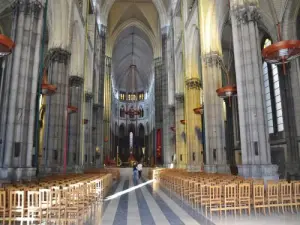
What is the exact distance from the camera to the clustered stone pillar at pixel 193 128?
2333cm

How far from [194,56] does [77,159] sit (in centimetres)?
1469

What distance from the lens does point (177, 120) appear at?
30.0 m

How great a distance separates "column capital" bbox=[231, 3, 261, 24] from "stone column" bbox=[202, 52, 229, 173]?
5923 mm

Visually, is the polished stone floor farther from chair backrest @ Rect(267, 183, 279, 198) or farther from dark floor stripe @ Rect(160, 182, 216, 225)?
chair backrest @ Rect(267, 183, 279, 198)

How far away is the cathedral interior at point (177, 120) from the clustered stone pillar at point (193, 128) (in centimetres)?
10

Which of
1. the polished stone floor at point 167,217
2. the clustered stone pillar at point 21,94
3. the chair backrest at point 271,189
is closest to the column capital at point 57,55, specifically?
the clustered stone pillar at point 21,94

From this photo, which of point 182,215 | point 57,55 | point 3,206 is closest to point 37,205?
point 3,206

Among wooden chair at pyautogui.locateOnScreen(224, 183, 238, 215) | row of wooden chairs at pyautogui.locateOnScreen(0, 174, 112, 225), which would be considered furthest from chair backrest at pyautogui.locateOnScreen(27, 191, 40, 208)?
wooden chair at pyautogui.locateOnScreen(224, 183, 238, 215)

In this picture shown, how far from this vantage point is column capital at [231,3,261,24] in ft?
41.4

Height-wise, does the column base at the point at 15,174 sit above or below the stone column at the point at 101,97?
below

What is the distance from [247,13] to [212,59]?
6.21 m

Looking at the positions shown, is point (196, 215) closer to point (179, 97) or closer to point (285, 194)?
point (285, 194)

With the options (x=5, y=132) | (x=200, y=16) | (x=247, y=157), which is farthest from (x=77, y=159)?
(x=200, y=16)

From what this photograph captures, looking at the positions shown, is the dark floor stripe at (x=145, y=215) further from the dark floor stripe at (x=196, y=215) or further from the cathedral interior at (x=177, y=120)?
the dark floor stripe at (x=196, y=215)
